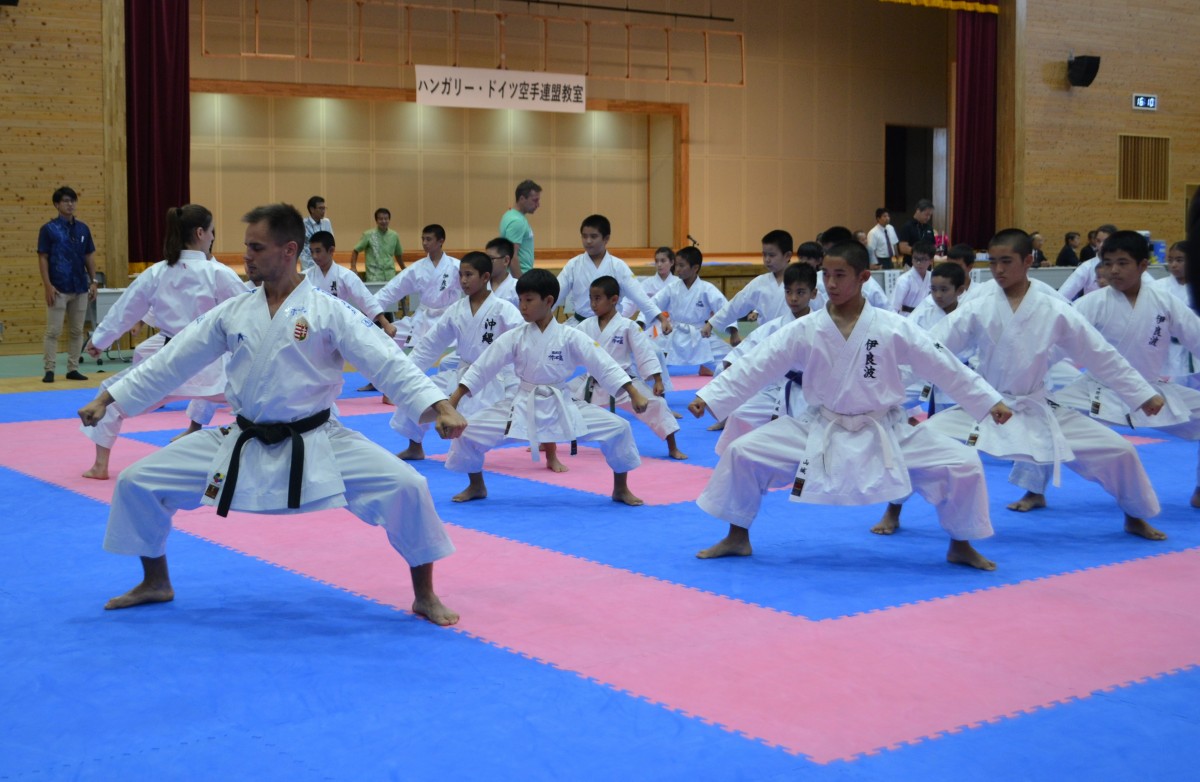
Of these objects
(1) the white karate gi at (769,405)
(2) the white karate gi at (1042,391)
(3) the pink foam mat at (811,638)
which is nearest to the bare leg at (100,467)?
(3) the pink foam mat at (811,638)

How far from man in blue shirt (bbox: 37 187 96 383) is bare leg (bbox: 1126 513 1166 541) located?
9094 millimetres

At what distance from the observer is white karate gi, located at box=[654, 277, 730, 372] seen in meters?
11.6

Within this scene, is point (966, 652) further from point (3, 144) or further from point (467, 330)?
point (3, 144)

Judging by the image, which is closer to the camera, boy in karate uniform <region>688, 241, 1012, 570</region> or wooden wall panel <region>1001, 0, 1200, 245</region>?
boy in karate uniform <region>688, 241, 1012, 570</region>

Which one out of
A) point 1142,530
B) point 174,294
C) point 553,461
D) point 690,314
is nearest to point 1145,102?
point 690,314

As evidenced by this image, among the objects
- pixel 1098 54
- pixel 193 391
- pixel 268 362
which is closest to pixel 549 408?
pixel 193 391

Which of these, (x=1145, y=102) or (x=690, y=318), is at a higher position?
(x=1145, y=102)

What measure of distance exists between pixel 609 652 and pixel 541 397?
2.99 meters

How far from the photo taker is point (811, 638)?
13.6 ft

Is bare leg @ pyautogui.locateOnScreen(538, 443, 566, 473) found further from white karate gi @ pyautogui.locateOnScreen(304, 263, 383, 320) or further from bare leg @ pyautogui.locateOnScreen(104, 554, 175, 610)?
bare leg @ pyautogui.locateOnScreen(104, 554, 175, 610)

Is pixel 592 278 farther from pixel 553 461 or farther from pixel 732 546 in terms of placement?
pixel 732 546

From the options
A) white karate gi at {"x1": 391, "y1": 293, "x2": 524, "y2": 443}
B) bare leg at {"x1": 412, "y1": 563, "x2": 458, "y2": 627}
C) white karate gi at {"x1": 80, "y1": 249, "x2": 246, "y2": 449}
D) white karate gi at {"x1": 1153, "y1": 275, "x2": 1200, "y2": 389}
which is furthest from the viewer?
white karate gi at {"x1": 1153, "y1": 275, "x2": 1200, "y2": 389}

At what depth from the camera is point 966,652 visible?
4.00m

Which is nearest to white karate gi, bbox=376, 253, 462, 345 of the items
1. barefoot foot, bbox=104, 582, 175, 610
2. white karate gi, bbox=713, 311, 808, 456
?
white karate gi, bbox=713, 311, 808, 456
